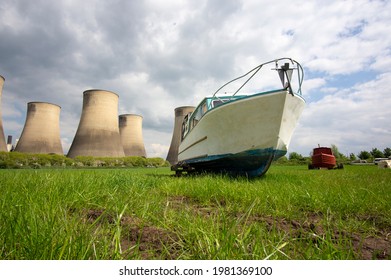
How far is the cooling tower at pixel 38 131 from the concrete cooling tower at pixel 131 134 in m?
7.94

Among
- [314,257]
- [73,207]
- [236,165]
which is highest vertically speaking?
[236,165]

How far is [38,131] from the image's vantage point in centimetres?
2003

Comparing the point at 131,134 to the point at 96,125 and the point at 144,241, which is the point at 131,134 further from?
the point at 144,241

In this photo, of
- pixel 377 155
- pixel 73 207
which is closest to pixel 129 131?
pixel 73 207

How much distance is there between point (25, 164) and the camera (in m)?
18.5

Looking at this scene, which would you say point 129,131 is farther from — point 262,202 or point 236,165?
point 262,202

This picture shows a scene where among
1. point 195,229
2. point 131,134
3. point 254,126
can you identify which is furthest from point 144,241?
point 131,134

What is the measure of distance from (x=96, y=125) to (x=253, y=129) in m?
17.8

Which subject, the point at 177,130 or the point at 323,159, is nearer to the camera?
the point at 323,159

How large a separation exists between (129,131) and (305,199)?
89.2 ft

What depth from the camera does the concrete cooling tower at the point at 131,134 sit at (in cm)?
2720

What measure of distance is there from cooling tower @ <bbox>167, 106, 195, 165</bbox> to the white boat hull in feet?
59.3

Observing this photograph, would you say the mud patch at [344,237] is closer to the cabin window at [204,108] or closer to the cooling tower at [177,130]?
the cabin window at [204,108]

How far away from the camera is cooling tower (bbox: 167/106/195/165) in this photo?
23.3 metres
